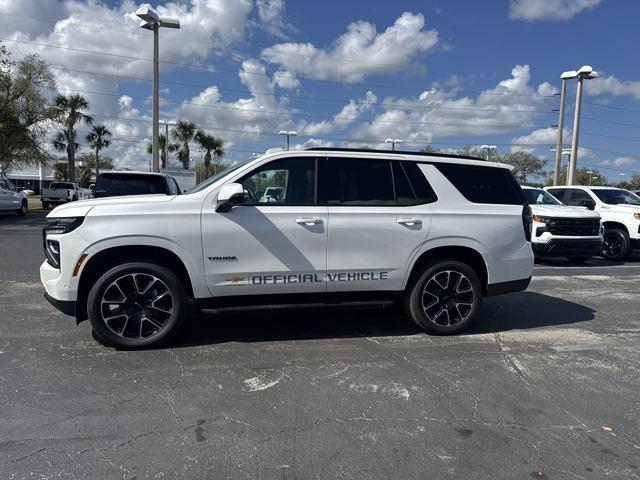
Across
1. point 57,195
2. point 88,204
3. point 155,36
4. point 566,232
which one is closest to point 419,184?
point 88,204

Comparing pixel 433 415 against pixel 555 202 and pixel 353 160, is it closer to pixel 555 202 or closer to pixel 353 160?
pixel 353 160

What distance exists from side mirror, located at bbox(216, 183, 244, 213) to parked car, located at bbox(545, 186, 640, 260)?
1051 cm

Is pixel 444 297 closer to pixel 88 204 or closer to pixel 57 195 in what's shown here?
pixel 88 204

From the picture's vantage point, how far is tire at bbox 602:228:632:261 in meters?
12.1

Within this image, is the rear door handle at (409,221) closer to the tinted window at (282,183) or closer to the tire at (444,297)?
the tire at (444,297)

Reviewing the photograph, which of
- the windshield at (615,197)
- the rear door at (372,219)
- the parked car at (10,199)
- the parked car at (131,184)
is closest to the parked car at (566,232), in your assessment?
the windshield at (615,197)

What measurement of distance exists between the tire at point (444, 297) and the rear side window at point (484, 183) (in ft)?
2.65

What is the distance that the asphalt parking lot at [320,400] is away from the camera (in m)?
2.95

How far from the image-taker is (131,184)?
10547 millimetres

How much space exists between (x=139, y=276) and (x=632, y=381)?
4509mm

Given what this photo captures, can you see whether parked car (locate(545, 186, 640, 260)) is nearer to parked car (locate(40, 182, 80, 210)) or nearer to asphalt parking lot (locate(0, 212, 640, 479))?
asphalt parking lot (locate(0, 212, 640, 479))

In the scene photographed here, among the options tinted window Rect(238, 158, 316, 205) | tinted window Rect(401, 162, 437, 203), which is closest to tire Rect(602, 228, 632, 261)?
tinted window Rect(401, 162, 437, 203)

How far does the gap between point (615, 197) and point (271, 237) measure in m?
11.8

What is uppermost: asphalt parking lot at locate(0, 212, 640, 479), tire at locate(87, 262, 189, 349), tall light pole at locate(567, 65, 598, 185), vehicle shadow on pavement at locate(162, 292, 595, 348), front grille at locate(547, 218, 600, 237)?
tall light pole at locate(567, 65, 598, 185)
